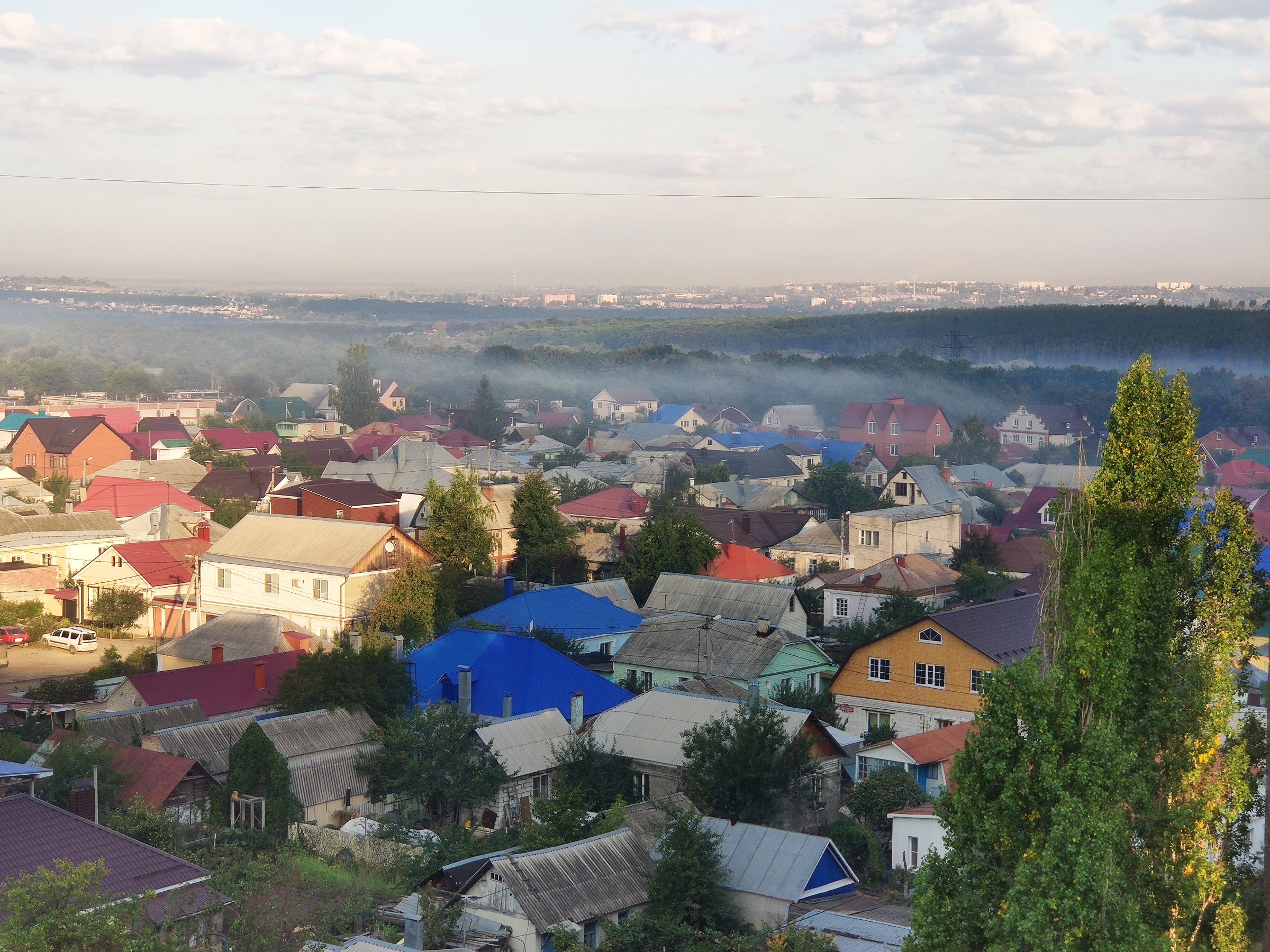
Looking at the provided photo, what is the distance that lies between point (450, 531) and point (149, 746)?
10663 mm

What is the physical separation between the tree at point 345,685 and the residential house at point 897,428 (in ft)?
160

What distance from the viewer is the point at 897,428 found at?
212ft

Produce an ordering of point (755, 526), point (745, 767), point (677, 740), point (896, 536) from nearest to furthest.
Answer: point (745, 767) → point (677, 740) → point (896, 536) → point (755, 526)

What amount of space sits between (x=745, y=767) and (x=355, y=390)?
59324 mm

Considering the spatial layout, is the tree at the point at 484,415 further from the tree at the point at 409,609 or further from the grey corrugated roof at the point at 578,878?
the grey corrugated roof at the point at 578,878

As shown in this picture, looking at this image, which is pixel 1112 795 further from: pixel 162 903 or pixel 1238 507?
pixel 162 903

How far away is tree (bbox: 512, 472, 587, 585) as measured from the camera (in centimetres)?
2668

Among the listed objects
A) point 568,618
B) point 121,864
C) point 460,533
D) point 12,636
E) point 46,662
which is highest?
point 121,864

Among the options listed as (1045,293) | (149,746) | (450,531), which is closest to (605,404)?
(450,531)

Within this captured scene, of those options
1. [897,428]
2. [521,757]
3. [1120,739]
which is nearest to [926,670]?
[521,757]

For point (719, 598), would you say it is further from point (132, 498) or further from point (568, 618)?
point (132, 498)

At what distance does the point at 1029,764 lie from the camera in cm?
630

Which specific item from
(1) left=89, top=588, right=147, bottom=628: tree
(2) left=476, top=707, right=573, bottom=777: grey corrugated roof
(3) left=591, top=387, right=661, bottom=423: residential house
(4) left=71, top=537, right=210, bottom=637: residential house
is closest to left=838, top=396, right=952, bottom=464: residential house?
(3) left=591, top=387, right=661, bottom=423: residential house

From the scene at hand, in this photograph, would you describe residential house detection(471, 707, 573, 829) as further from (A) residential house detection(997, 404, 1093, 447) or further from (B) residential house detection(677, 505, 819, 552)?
(A) residential house detection(997, 404, 1093, 447)
